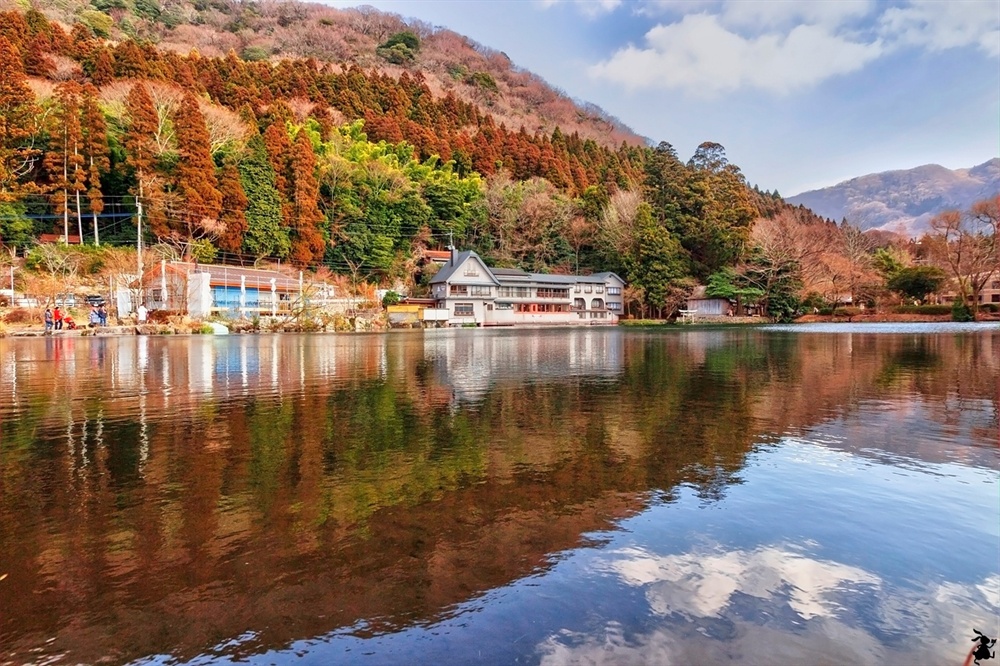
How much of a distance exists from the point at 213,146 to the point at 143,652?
41.7 meters

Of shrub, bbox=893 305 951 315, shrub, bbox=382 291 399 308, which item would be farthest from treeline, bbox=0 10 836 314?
shrub, bbox=893 305 951 315

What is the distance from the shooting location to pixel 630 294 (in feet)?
164

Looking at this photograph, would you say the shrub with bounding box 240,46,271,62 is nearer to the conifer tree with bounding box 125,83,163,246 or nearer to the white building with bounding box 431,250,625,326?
the conifer tree with bounding box 125,83,163,246

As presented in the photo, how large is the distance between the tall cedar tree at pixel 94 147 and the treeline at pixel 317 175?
103mm

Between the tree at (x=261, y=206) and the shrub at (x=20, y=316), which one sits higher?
the tree at (x=261, y=206)

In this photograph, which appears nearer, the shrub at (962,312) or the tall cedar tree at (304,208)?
the tall cedar tree at (304,208)

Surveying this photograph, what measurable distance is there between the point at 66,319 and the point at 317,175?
71.4ft

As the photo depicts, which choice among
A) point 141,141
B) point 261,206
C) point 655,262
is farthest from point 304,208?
point 655,262

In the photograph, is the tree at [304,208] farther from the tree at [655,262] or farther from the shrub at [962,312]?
→ the shrub at [962,312]

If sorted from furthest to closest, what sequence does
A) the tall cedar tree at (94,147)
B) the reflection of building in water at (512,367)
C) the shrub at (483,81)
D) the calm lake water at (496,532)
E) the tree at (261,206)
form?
the shrub at (483,81) < the tree at (261,206) < the tall cedar tree at (94,147) < the reflection of building in water at (512,367) < the calm lake water at (496,532)

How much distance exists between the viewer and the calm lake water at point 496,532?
8.34 feet

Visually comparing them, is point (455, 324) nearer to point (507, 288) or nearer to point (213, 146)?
point (507, 288)

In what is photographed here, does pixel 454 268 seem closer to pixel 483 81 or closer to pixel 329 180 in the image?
pixel 329 180

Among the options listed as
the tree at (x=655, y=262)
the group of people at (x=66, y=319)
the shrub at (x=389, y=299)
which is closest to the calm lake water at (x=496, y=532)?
the group of people at (x=66, y=319)
